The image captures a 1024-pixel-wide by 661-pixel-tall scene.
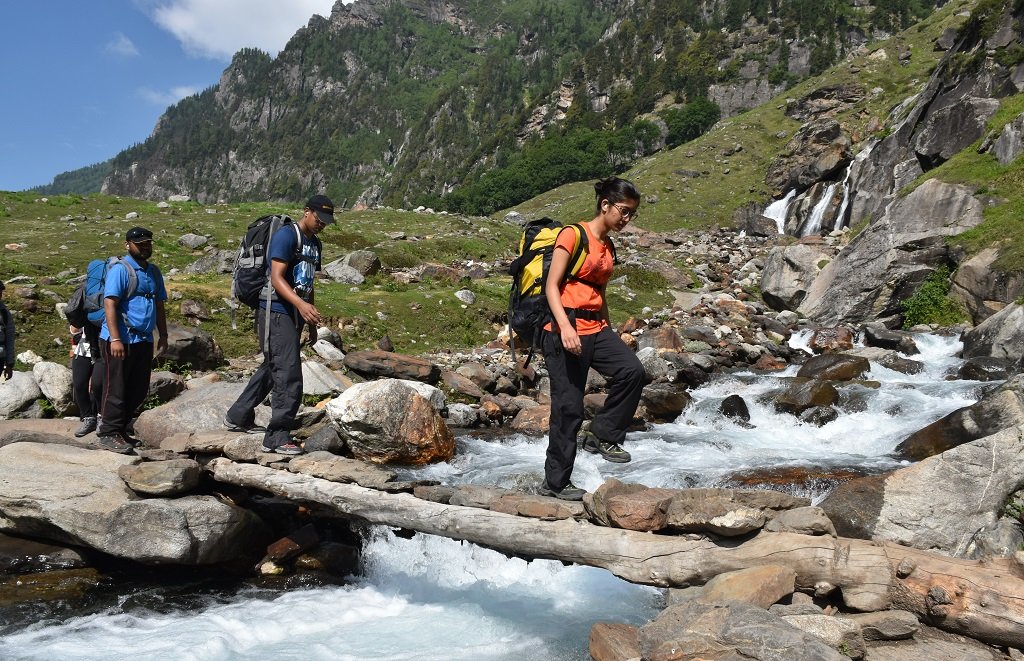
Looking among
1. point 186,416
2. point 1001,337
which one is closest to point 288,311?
point 186,416

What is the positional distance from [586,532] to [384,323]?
12.0m

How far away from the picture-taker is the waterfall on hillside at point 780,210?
44.2m

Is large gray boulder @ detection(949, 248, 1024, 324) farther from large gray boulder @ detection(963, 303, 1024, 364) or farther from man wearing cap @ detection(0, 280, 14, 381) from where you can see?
man wearing cap @ detection(0, 280, 14, 381)

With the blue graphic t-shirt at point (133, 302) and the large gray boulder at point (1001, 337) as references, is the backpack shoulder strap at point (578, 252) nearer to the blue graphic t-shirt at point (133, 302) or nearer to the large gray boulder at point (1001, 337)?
the blue graphic t-shirt at point (133, 302)

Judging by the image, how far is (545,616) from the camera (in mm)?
5887

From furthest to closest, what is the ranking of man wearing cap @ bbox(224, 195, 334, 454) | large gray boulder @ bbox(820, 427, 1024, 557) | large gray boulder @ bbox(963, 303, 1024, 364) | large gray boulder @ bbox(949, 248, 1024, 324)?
1. large gray boulder @ bbox(949, 248, 1024, 324)
2. large gray boulder @ bbox(963, 303, 1024, 364)
3. man wearing cap @ bbox(224, 195, 334, 454)
4. large gray boulder @ bbox(820, 427, 1024, 557)

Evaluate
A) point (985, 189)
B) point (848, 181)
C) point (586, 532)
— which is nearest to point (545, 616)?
point (586, 532)

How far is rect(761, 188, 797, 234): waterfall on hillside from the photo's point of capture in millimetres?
44188

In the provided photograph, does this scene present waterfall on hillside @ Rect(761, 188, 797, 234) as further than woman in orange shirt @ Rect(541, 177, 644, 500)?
Yes

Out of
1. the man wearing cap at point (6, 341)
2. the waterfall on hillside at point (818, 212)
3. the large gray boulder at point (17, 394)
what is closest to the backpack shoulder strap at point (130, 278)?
the man wearing cap at point (6, 341)

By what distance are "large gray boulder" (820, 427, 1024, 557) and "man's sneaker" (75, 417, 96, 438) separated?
7.95 m

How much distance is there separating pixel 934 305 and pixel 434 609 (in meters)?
17.3

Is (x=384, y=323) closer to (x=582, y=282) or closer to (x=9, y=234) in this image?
(x=582, y=282)

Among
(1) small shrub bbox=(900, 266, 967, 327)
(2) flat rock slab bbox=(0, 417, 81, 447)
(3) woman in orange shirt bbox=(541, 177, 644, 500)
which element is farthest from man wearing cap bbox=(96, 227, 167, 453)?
(1) small shrub bbox=(900, 266, 967, 327)
